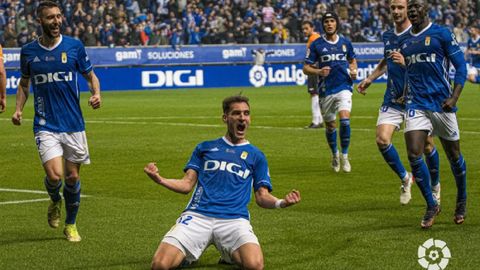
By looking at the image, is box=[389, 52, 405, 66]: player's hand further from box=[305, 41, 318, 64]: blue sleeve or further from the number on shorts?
box=[305, 41, 318, 64]: blue sleeve

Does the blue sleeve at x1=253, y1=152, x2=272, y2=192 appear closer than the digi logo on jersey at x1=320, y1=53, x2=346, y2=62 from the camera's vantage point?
Yes

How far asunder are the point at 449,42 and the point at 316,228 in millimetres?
2478

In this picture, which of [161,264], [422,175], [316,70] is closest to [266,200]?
[161,264]

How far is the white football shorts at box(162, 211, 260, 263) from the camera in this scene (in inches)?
359

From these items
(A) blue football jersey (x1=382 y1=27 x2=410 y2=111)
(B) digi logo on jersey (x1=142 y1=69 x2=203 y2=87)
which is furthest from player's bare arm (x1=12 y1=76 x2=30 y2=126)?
(B) digi logo on jersey (x1=142 y1=69 x2=203 y2=87)

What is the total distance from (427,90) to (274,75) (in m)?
36.8

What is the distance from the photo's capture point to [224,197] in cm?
926

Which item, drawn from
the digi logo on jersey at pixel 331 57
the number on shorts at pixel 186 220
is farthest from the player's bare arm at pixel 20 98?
the digi logo on jersey at pixel 331 57

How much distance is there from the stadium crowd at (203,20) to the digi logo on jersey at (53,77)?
30.2 meters

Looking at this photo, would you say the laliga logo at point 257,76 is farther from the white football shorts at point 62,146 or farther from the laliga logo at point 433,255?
the laliga logo at point 433,255

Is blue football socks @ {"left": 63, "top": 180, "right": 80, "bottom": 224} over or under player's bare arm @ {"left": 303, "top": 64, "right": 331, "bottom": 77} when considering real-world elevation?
under

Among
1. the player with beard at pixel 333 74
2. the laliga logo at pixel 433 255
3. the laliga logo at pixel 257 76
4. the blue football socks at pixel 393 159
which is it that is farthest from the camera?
the laliga logo at pixel 257 76

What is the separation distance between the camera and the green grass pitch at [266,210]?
10.2 m

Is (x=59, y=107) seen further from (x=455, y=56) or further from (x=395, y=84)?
(x=395, y=84)
